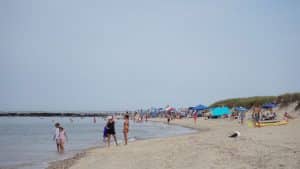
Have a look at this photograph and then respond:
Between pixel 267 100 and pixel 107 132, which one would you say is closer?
pixel 107 132

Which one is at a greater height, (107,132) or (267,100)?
(267,100)

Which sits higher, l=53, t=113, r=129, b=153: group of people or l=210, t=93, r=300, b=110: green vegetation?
l=210, t=93, r=300, b=110: green vegetation

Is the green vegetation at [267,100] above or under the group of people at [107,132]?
above

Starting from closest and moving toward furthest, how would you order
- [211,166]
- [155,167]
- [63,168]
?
[211,166] → [155,167] → [63,168]

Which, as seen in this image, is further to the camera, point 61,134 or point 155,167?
point 61,134

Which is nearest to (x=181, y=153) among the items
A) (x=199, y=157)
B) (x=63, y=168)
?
(x=199, y=157)

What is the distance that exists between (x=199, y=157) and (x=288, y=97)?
Result: 3798 centimetres

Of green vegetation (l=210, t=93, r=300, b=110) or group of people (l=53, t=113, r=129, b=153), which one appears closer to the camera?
group of people (l=53, t=113, r=129, b=153)

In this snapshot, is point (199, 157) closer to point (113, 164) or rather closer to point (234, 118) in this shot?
point (113, 164)

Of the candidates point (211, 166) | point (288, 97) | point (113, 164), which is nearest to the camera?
point (211, 166)

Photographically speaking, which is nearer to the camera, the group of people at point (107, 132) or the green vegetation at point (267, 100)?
the group of people at point (107, 132)

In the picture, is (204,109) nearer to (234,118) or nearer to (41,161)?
(234,118)

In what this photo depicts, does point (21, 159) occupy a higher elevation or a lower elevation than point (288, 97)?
lower

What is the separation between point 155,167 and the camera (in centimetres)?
987
